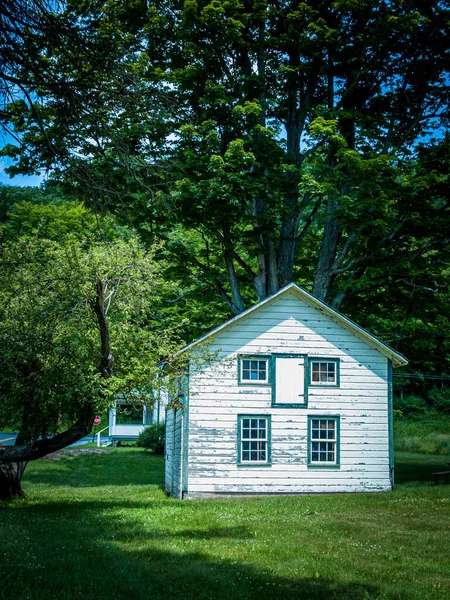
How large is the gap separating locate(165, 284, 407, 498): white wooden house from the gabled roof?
48 millimetres

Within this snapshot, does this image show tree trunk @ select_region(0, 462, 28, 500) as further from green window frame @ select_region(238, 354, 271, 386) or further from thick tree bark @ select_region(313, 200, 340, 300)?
thick tree bark @ select_region(313, 200, 340, 300)

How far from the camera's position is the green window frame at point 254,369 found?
24.7 m

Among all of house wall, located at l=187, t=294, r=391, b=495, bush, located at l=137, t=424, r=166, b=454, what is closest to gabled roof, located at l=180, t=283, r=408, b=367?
house wall, located at l=187, t=294, r=391, b=495

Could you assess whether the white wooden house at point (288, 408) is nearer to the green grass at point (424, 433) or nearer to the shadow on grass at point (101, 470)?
the shadow on grass at point (101, 470)

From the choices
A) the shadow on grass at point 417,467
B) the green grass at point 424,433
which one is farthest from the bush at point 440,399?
the shadow on grass at point 417,467

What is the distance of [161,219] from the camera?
25.5m

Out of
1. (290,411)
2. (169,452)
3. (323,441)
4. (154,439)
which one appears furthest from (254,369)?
(154,439)

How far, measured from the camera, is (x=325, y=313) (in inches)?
996

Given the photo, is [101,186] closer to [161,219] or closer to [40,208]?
[161,219]

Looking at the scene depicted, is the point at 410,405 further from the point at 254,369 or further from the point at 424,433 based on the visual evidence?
the point at 254,369

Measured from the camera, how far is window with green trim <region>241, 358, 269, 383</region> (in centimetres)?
2481

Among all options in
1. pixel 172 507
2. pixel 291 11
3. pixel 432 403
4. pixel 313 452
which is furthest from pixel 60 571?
pixel 432 403

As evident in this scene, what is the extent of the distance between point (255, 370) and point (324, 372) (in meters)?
2.47

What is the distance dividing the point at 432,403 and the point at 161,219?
4217 centimetres
